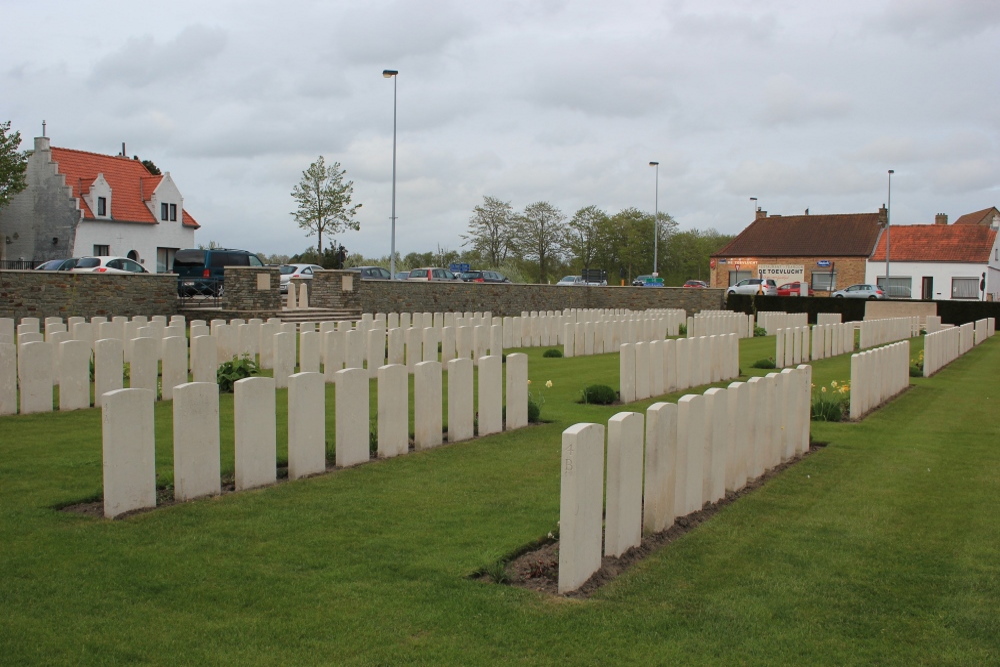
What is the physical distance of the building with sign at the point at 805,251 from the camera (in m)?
61.4

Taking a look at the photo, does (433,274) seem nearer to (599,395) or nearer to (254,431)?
(599,395)

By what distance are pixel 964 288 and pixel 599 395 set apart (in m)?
55.0

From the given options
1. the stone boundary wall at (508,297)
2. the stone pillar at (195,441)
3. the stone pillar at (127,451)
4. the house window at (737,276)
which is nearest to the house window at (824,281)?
the house window at (737,276)

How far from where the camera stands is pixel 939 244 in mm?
59156

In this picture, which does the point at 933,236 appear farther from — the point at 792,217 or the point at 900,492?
the point at 900,492

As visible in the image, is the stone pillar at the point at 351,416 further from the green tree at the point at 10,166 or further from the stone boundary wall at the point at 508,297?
the green tree at the point at 10,166

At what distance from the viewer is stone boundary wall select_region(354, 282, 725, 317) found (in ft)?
97.7

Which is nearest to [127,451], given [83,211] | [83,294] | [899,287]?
[83,294]

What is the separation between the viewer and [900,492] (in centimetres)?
694

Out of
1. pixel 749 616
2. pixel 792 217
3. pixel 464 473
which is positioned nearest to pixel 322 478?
pixel 464 473

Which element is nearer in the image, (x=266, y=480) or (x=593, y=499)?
(x=593, y=499)

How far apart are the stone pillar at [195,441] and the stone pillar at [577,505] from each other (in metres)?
2.71

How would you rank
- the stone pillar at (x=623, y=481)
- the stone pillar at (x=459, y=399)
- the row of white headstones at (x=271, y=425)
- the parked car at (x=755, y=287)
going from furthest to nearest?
1. the parked car at (x=755, y=287)
2. the stone pillar at (x=459, y=399)
3. the row of white headstones at (x=271, y=425)
4. the stone pillar at (x=623, y=481)

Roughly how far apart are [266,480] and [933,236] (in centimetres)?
6260
